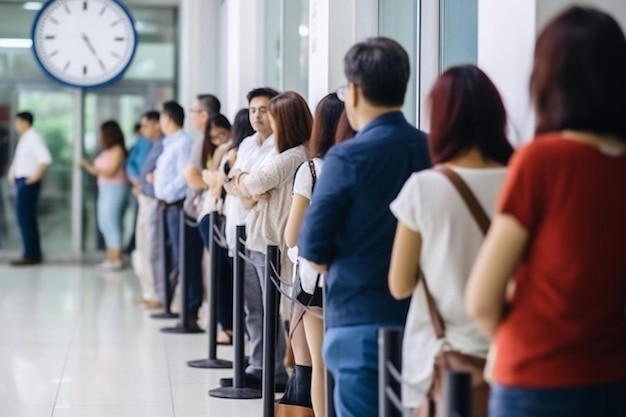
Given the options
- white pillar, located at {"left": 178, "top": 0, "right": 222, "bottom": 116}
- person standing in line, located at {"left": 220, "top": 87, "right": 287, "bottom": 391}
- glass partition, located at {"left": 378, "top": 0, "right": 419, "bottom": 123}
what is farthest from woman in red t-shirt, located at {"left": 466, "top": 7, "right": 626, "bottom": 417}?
white pillar, located at {"left": 178, "top": 0, "right": 222, "bottom": 116}

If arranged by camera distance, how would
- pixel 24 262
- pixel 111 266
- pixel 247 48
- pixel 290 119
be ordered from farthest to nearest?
pixel 24 262, pixel 111 266, pixel 247 48, pixel 290 119

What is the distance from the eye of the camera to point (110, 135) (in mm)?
13781

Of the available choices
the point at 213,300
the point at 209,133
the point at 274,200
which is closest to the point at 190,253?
Answer: the point at 209,133

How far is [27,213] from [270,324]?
9.43 m

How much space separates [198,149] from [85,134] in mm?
6930

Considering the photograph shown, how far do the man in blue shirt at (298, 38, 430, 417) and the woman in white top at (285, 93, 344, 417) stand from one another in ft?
3.65

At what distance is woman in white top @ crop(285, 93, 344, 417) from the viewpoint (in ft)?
15.5

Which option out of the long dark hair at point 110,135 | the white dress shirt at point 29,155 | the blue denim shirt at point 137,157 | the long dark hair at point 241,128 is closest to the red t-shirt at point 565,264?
→ the long dark hair at point 241,128

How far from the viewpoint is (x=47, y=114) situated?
1523 centimetres

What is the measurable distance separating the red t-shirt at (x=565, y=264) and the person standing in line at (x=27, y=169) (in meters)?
12.4

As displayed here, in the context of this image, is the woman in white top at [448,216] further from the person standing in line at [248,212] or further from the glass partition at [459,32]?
the person standing in line at [248,212]

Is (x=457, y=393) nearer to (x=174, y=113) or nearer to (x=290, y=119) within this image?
(x=290, y=119)

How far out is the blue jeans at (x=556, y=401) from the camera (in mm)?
2371

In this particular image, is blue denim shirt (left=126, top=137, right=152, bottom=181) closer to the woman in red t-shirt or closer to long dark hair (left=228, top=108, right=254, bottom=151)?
long dark hair (left=228, top=108, right=254, bottom=151)
